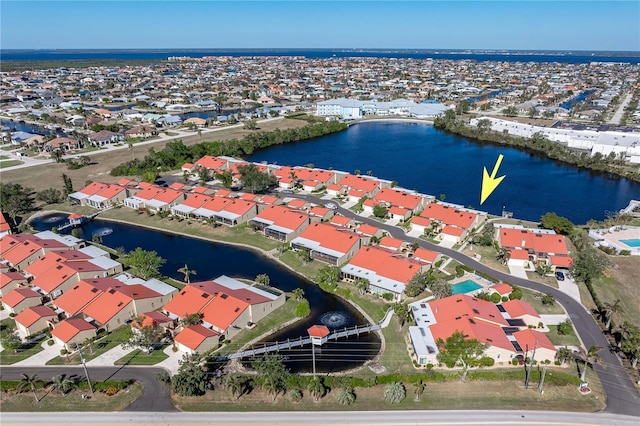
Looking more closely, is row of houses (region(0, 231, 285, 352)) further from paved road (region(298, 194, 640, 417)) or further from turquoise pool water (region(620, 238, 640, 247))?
turquoise pool water (region(620, 238, 640, 247))

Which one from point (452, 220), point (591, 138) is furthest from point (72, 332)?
point (591, 138)

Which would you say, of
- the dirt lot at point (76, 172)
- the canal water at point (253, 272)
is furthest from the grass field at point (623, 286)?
the dirt lot at point (76, 172)

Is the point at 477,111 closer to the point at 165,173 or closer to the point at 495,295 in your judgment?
the point at 165,173

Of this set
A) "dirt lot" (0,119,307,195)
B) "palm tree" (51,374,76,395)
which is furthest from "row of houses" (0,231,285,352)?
"dirt lot" (0,119,307,195)

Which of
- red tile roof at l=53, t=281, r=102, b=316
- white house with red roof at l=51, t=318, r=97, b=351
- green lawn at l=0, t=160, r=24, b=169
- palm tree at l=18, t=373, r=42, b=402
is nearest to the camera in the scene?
palm tree at l=18, t=373, r=42, b=402

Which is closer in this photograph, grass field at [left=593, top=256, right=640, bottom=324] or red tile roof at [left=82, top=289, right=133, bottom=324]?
red tile roof at [left=82, top=289, right=133, bottom=324]
